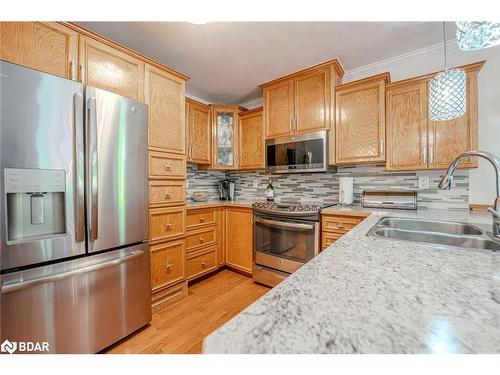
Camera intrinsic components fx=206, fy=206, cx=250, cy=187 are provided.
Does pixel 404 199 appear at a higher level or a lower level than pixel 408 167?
lower

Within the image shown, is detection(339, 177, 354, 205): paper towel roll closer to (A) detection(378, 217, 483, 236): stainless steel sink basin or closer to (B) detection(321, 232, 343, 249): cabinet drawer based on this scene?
(B) detection(321, 232, 343, 249): cabinet drawer

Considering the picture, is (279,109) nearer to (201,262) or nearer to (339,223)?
(339,223)

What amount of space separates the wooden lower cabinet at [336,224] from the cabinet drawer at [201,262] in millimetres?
1335

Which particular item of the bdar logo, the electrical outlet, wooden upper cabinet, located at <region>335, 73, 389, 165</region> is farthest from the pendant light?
the bdar logo

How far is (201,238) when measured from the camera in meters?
2.43

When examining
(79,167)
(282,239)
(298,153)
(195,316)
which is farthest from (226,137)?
(195,316)

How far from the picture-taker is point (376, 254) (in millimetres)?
684

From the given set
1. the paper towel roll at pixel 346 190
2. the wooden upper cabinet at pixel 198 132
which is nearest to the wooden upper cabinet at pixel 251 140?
the wooden upper cabinet at pixel 198 132

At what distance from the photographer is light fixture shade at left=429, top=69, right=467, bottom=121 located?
1.08 meters

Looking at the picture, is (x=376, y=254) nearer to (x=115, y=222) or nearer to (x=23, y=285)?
(x=115, y=222)

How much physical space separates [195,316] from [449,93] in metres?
2.34
